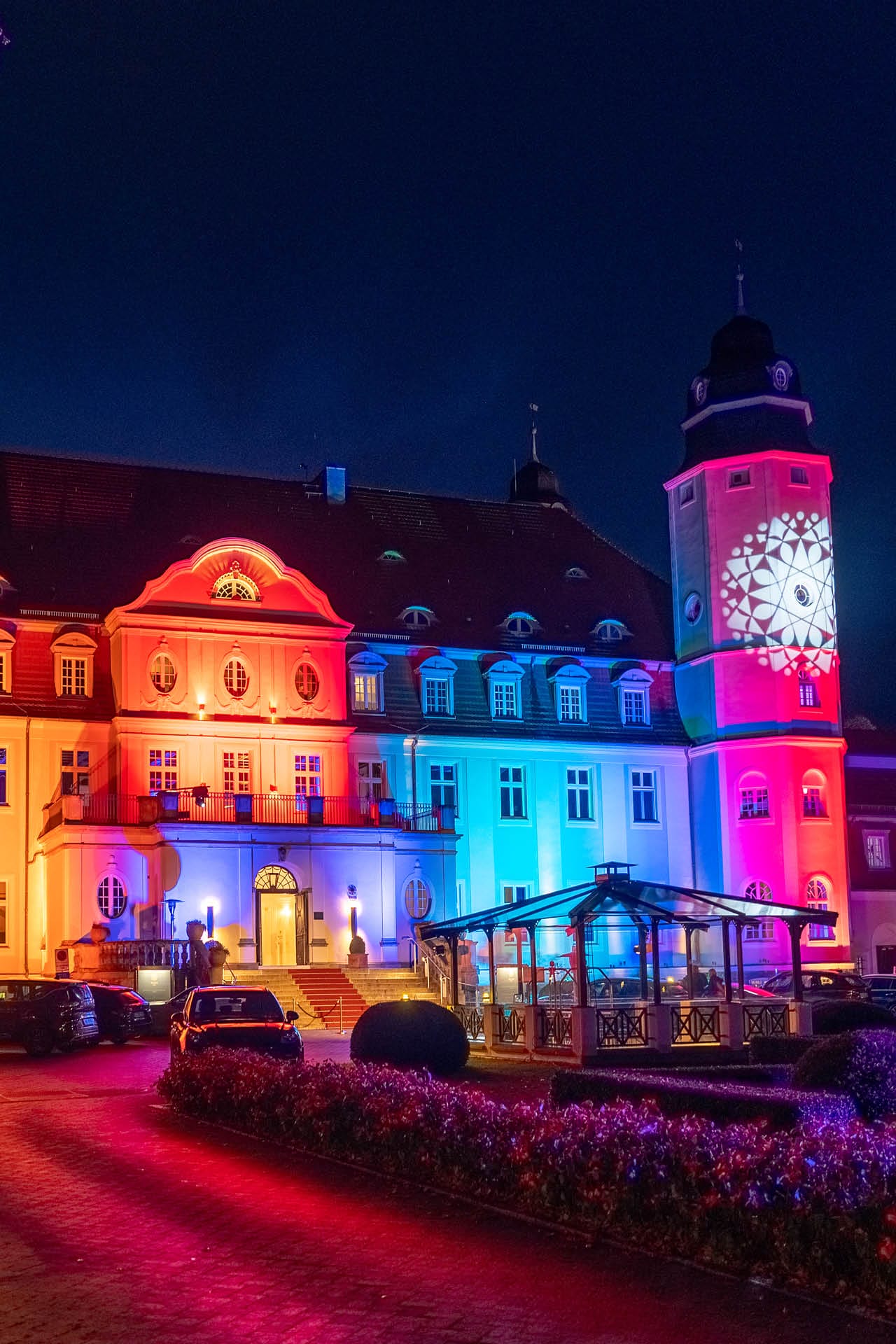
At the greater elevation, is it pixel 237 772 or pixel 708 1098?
pixel 237 772

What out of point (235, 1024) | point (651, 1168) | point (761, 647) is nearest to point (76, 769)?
point (761, 647)

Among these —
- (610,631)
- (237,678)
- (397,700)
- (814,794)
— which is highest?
(610,631)

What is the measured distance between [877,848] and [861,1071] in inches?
1648

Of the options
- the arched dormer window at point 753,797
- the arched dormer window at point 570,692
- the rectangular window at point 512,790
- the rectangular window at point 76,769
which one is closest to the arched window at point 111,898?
the rectangular window at point 76,769

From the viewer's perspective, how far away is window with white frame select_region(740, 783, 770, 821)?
54125mm

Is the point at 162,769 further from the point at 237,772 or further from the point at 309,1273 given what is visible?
the point at 309,1273

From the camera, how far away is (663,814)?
56406 millimetres

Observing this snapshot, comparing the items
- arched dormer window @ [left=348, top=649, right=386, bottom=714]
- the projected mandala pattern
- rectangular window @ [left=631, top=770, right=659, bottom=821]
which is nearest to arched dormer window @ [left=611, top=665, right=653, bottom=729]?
rectangular window @ [left=631, top=770, right=659, bottom=821]

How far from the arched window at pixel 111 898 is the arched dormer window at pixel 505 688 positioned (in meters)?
14.0

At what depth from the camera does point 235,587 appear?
169ft

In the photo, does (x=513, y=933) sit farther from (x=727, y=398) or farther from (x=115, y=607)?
(x=727, y=398)

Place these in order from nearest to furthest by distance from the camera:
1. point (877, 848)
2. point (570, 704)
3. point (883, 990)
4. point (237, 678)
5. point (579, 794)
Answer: point (883, 990) < point (237, 678) < point (579, 794) < point (570, 704) < point (877, 848)

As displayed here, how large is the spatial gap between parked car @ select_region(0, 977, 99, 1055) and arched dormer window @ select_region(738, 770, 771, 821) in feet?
86.2

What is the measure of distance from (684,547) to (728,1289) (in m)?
47.3
